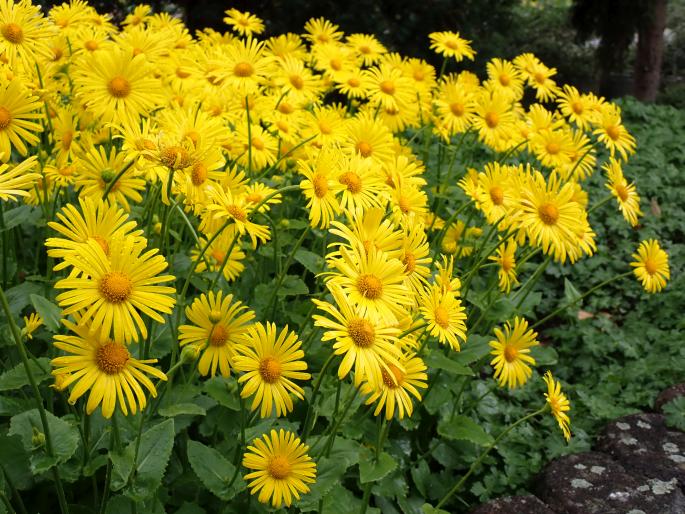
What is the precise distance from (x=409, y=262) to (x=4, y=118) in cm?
107

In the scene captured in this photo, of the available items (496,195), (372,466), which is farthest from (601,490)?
(496,195)

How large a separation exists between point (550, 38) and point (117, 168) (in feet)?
31.4

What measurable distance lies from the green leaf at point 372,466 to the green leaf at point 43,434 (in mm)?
785

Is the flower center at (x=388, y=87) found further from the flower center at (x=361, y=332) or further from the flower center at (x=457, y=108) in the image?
the flower center at (x=361, y=332)

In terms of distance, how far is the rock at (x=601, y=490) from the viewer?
2.55m

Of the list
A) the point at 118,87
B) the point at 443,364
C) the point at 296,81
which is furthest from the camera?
the point at 296,81

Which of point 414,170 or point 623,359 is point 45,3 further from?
point 623,359

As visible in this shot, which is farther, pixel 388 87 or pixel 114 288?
pixel 388 87

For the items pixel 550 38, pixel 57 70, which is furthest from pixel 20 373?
pixel 550 38

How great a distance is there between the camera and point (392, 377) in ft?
5.43

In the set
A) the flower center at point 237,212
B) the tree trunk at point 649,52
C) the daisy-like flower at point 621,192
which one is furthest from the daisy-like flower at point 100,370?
the tree trunk at point 649,52

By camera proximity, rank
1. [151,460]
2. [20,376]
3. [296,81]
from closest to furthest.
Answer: [151,460] < [20,376] < [296,81]

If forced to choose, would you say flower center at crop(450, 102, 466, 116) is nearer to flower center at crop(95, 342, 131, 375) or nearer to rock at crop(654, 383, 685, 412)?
rock at crop(654, 383, 685, 412)

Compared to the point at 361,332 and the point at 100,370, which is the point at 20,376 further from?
the point at 361,332
